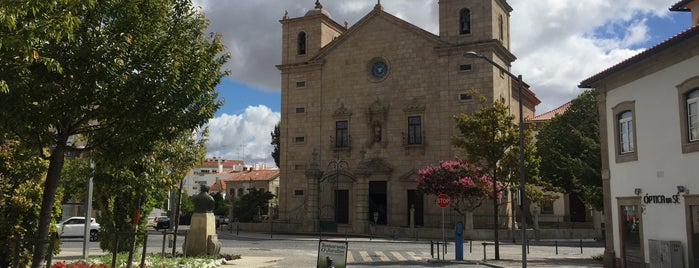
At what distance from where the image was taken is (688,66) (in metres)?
15.7

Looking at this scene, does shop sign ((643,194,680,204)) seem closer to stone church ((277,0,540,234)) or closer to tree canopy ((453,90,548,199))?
tree canopy ((453,90,548,199))

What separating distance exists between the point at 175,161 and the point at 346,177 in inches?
958

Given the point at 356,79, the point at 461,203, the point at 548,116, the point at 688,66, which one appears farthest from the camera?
the point at 548,116

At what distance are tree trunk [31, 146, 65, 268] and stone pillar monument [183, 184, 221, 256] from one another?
8.63 metres

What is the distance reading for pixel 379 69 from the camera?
43875mm

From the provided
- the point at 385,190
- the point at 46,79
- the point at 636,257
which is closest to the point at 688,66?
the point at 636,257

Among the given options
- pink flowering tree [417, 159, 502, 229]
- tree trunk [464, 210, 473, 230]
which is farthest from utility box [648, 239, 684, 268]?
tree trunk [464, 210, 473, 230]

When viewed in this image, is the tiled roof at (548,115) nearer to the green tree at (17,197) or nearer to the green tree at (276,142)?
the green tree at (276,142)

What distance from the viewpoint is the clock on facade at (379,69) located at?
1715 inches

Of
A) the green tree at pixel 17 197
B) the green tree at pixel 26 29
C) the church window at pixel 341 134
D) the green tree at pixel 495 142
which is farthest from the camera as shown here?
the church window at pixel 341 134

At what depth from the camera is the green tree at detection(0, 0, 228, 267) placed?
34.5ft

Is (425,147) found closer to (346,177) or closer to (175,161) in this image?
(346,177)

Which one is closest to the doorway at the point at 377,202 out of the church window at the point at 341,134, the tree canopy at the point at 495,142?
the church window at the point at 341,134

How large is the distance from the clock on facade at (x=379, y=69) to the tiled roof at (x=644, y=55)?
23.9 meters
